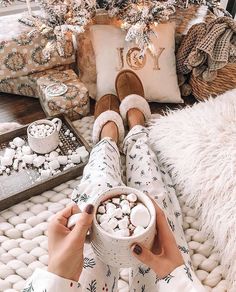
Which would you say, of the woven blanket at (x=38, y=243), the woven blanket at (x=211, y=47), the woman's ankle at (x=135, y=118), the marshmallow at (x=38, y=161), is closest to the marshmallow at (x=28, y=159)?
the marshmallow at (x=38, y=161)

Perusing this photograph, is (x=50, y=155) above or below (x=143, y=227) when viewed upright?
below

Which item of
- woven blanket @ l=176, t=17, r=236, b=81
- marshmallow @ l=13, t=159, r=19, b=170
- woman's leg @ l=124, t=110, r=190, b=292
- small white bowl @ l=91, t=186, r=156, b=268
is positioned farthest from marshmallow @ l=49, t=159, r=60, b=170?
woven blanket @ l=176, t=17, r=236, b=81

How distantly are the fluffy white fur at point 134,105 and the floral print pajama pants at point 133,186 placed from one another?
0.44ft

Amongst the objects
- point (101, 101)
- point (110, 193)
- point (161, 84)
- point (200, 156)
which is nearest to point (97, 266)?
point (110, 193)

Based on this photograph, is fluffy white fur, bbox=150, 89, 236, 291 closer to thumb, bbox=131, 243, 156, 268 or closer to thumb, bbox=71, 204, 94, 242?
thumb, bbox=131, 243, 156, 268

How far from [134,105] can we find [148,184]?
46cm

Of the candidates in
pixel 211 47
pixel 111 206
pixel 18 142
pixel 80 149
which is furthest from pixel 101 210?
pixel 211 47

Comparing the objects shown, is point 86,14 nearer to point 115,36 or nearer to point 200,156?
point 115,36

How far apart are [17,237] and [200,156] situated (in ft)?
1.95

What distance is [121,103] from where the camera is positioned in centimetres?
138

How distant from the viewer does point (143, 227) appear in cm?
65

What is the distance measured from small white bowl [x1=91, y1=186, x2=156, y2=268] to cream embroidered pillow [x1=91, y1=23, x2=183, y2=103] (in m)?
0.82

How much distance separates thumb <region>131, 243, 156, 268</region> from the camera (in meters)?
0.62

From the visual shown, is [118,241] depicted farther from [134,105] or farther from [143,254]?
[134,105]
